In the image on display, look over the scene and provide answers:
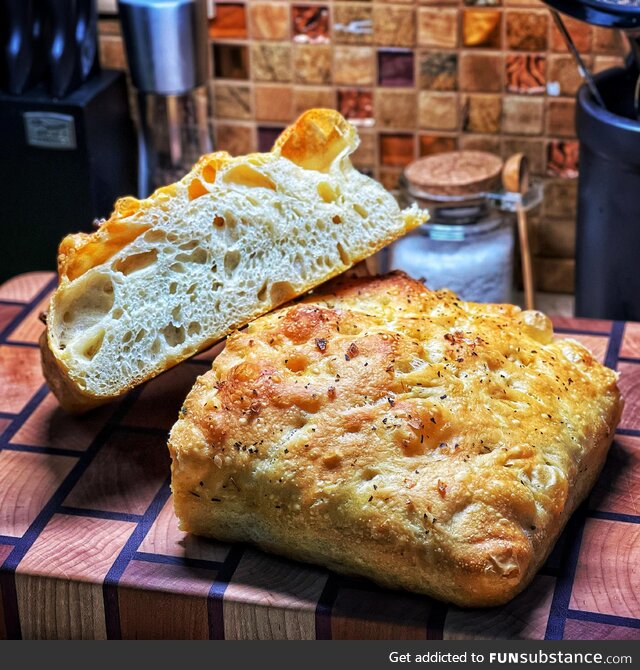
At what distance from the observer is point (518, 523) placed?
4.06 ft

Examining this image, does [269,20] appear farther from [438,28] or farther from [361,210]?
[361,210]

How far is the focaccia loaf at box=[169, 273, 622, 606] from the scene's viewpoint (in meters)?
1.23

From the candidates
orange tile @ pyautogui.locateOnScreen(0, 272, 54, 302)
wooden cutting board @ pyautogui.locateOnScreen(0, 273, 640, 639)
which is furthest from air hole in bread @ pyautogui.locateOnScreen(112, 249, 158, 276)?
orange tile @ pyautogui.locateOnScreen(0, 272, 54, 302)

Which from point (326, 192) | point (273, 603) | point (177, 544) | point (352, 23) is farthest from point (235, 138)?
point (273, 603)

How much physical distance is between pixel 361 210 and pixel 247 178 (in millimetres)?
158

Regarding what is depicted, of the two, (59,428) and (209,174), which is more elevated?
(209,174)

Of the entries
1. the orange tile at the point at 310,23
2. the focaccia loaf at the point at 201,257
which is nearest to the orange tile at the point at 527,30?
the orange tile at the point at 310,23

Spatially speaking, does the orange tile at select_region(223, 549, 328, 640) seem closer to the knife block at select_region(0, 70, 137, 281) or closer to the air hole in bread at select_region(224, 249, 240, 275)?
the air hole in bread at select_region(224, 249, 240, 275)

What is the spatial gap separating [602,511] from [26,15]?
1285mm

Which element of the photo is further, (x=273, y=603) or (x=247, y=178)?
(x=247, y=178)

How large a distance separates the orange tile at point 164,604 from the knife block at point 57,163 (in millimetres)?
1004

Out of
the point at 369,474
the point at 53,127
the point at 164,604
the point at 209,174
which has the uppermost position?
the point at 209,174

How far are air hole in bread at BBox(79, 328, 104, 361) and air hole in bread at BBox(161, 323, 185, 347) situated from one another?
0.08m

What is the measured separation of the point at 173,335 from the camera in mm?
1484
